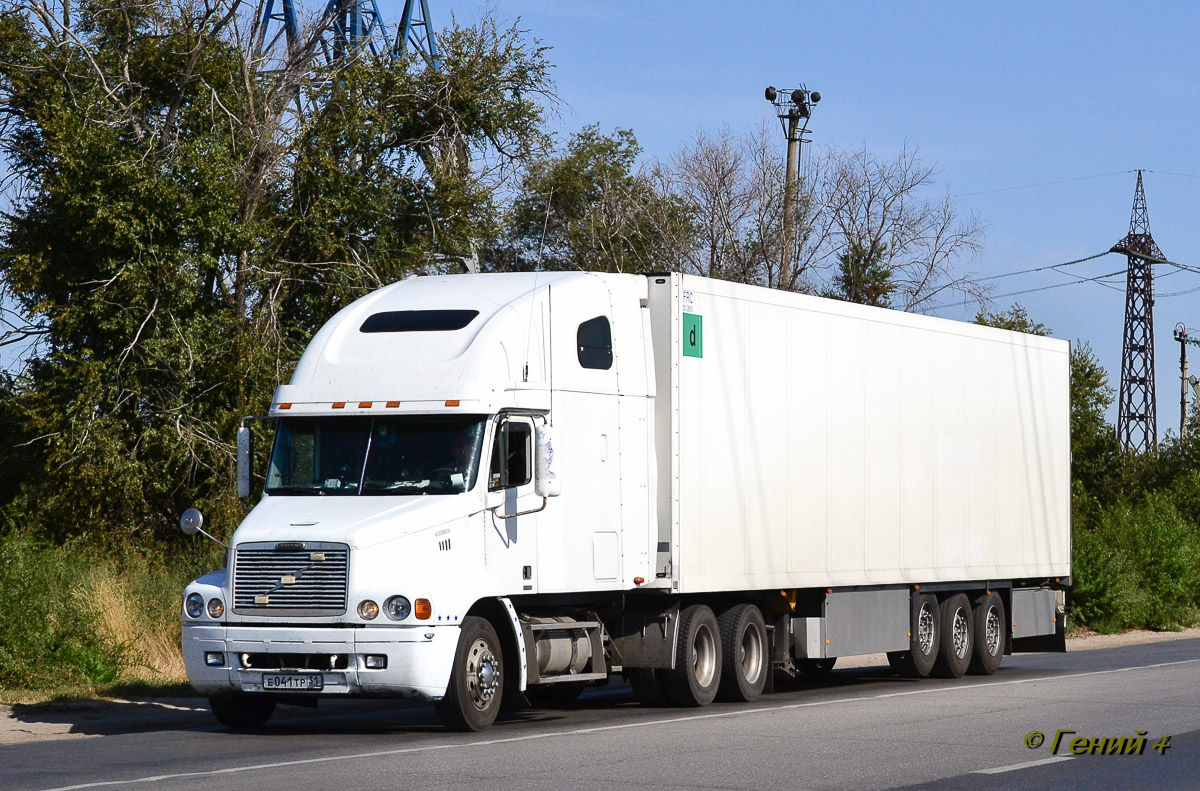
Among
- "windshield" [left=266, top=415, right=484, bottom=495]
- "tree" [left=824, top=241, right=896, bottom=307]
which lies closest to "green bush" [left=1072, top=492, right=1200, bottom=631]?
"tree" [left=824, top=241, right=896, bottom=307]

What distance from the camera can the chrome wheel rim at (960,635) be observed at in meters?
19.8

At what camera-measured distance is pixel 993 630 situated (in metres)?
20.7

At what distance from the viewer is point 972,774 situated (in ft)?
34.5

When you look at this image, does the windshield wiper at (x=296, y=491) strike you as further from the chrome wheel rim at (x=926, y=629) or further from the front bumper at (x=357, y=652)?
the chrome wheel rim at (x=926, y=629)

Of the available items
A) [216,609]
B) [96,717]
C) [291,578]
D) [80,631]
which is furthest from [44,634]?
[291,578]

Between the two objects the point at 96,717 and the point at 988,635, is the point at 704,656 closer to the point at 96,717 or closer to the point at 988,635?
the point at 96,717

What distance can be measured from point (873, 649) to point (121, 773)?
379 inches

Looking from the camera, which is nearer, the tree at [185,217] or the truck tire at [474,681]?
the truck tire at [474,681]

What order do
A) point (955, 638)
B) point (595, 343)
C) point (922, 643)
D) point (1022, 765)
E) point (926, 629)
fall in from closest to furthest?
point (1022, 765) → point (595, 343) → point (922, 643) → point (926, 629) → point (955, 638)

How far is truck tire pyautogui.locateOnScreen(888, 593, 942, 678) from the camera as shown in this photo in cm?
1891

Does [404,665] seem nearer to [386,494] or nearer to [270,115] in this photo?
[386,494]

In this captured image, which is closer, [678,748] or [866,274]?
[678,748]

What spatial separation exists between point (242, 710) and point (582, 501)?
11.1 feet

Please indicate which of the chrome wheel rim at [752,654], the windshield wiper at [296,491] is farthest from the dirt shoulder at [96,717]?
the chrome wheel rim at [752,654]
